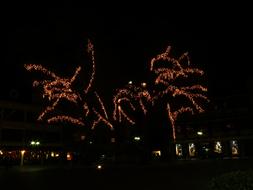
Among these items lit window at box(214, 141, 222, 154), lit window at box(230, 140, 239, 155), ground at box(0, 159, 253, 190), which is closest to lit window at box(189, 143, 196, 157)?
lit window at box(214, 141, 222, 154)

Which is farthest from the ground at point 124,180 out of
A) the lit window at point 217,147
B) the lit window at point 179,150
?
the lit window at point 179,150

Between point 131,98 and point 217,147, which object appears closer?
point 131,98

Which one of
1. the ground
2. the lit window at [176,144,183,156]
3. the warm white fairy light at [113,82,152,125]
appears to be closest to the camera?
the ground

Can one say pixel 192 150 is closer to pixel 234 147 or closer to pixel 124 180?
pixel 234 147

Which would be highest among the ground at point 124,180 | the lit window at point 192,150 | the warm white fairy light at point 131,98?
the warm white fairy light at point 131,98

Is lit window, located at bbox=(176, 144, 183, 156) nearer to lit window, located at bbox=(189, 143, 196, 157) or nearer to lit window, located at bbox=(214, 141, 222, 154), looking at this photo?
lit window, located at bbox=(189, 143, 196, 157)

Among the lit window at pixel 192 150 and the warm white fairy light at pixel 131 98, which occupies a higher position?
the warm white fairy light at pixel 131 98

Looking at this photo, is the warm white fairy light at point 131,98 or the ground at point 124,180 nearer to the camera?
the ground at point 124,180

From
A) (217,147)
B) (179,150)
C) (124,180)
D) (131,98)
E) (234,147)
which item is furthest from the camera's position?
(179,150)

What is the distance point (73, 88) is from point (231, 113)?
3469 centimetres

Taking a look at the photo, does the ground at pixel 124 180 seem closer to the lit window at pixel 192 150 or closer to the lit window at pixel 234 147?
the lit window at pixel 234 147

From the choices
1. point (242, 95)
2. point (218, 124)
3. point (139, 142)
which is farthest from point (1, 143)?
point (242, 95)

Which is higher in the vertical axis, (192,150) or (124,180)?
(192,150)

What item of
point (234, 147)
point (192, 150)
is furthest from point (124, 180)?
point (192, 150)
